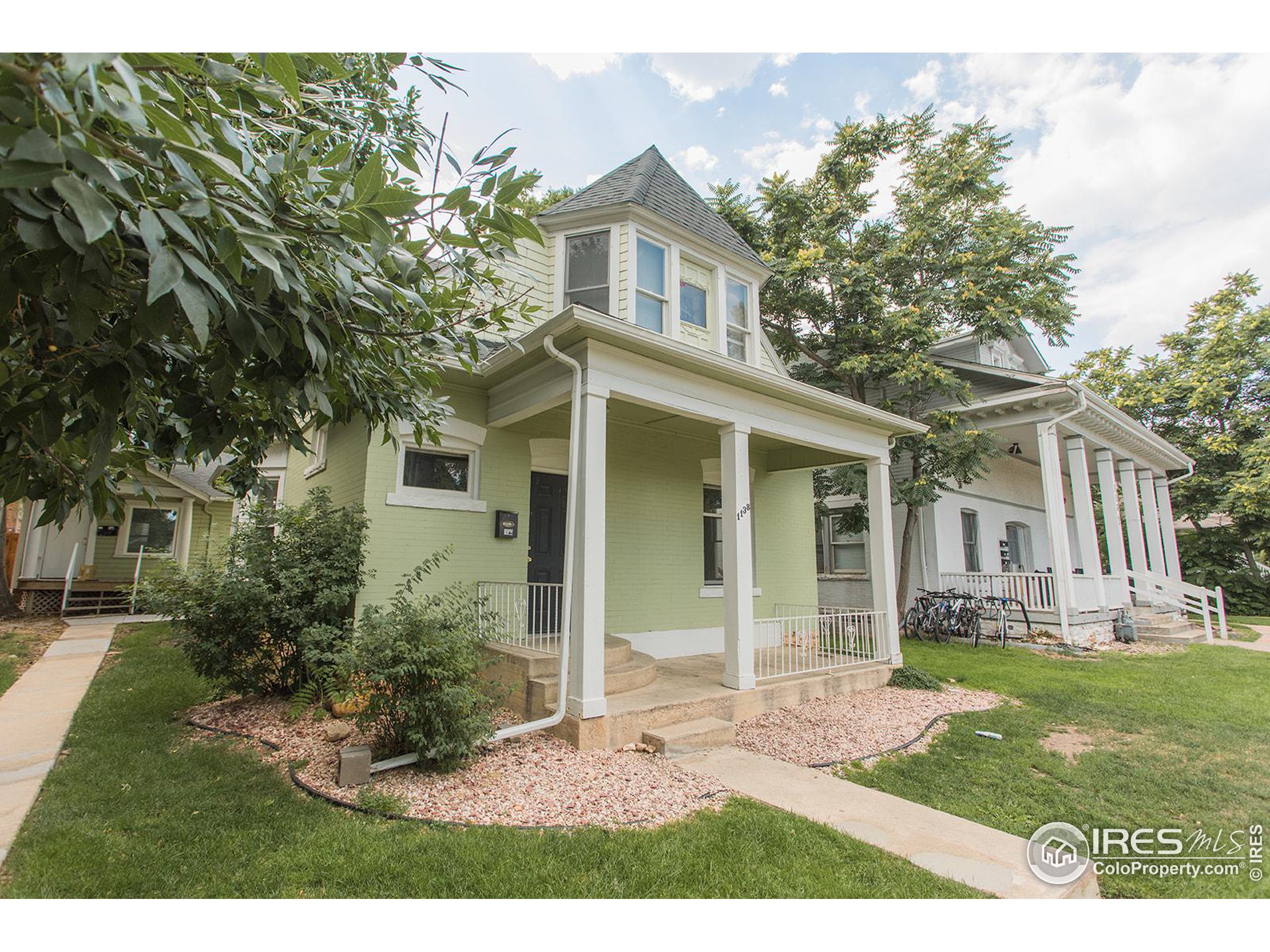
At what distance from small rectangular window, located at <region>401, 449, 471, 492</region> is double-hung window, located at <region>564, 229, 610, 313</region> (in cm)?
254

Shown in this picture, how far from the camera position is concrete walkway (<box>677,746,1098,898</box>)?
2.94 m

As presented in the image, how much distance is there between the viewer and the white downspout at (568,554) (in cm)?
485

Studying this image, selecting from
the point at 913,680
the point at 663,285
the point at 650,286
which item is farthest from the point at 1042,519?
the point at 650,286

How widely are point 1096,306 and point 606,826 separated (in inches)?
647

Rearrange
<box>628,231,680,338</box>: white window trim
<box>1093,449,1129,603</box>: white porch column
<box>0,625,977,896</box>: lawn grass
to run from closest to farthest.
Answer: <box>0,625,977,896</box>: lawn grass, <box>628,231,680,338</box>: white window trim, <box>1093,449,1129,603</box>: white porch column

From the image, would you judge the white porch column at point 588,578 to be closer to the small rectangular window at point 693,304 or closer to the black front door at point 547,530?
the black front door at point 547,530

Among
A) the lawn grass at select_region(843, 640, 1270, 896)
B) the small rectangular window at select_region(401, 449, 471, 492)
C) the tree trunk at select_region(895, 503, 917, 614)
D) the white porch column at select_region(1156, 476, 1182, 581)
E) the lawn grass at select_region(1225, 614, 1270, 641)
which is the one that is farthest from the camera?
the white porch column at select_region(1156, 476, 1182, 581)

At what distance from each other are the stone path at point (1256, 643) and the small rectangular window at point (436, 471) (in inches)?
549

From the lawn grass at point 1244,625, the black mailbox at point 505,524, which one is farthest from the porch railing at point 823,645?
the lawn grass at point 1244,625

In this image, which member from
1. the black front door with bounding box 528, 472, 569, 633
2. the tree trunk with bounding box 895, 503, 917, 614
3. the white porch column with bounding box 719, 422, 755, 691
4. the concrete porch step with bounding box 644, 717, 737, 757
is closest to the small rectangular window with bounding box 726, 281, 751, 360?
the white porch column with bounding box 719, 422, 755, 691

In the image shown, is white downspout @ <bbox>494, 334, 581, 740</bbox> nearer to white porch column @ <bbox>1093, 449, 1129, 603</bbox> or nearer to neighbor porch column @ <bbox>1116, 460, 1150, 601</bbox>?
white porch column @ <bbox>1093, 449, 1129, 603</bbox>

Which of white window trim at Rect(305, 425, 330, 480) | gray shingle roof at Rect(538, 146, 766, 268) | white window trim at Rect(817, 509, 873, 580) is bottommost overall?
white window trim at Rect(817, 509, 873, 580)

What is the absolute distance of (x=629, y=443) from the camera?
319 inches

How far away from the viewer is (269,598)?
5.53 meters
